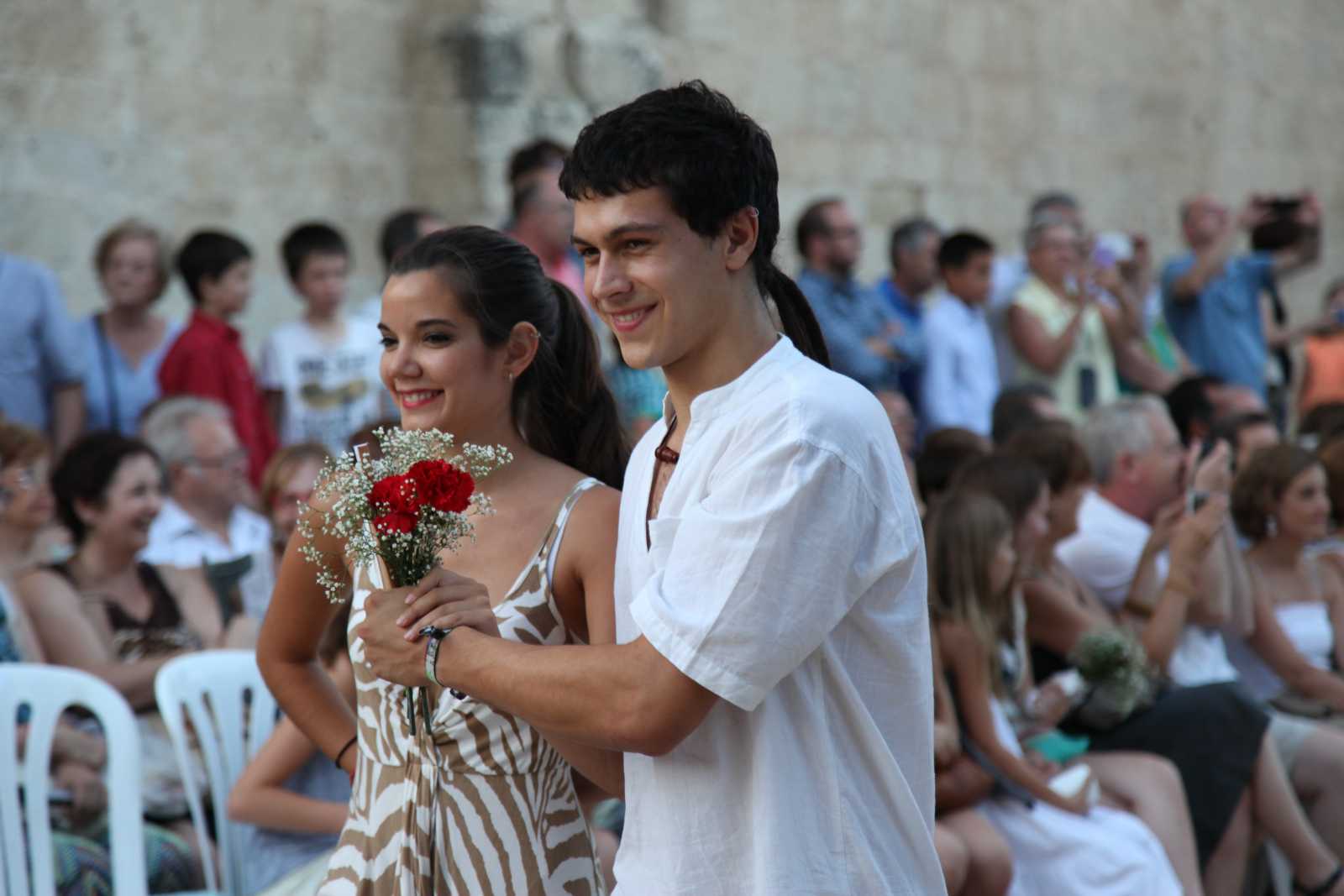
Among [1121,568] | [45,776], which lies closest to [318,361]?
[45,776]

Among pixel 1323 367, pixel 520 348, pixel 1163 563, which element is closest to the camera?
pixel 520 348

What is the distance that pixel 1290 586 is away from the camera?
6688 mm

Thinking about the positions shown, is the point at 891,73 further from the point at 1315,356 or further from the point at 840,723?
the point at 840,723

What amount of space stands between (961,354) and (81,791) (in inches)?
206

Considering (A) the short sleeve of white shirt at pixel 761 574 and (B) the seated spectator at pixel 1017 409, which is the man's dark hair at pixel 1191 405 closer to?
(B) the seated spectator at pixel 1017 409

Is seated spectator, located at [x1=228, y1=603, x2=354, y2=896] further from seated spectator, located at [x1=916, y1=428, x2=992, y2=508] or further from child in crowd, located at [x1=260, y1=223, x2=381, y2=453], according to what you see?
seated spectator, located at [x1=916, y1=428, x2=992, y2=508]

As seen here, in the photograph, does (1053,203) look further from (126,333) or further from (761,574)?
(761,574)

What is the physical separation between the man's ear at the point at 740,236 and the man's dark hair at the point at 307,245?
4.71m

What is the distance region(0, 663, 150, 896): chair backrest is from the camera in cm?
389

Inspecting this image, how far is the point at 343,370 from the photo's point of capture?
6.75 metres

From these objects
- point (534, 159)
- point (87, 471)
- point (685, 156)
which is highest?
point (534, 159)

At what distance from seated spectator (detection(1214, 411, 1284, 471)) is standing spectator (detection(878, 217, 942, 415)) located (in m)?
1.64

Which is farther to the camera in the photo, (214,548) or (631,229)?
(214,548)

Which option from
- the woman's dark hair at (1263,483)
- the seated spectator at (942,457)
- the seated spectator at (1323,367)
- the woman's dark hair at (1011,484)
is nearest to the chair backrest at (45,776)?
the woman's dark hair at (1011,484)
